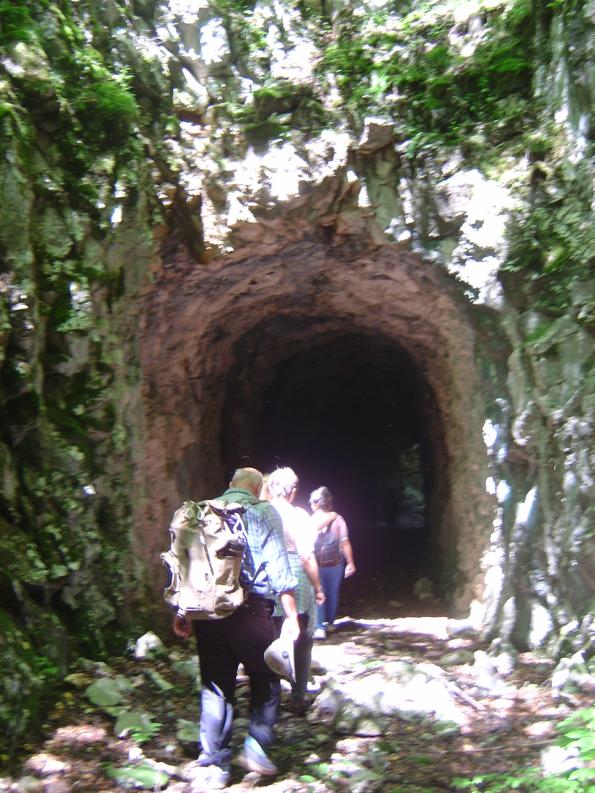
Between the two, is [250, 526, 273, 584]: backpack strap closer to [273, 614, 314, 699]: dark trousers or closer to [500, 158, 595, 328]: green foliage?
[273, 614, 314, 699]: dark trousers

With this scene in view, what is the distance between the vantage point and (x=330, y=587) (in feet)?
20.7

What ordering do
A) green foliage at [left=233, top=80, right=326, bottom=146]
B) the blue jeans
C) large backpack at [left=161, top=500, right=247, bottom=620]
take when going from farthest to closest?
the blue jeans < green foliage at [left=233, top=80, right=326, bottom=146] < large backpack at [left=161, top=500, right=247, bottom=620]

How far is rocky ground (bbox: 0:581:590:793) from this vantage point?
3389 mm

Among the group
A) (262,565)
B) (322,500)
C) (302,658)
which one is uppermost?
(322,500)

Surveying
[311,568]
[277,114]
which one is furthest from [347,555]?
[277,114]

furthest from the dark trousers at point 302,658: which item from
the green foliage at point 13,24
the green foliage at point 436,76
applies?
the green foliage at point 13,24

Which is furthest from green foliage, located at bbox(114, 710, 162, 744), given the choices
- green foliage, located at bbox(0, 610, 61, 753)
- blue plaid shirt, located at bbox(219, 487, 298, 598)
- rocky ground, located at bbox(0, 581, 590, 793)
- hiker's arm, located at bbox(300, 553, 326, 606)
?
hiker's arm, located at bbox(300, 553, 326, 606)

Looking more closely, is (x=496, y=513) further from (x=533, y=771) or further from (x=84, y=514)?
(x=84, y=514)

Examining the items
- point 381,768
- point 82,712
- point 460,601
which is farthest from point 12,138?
point 460,601

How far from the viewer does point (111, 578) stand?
5.07 m

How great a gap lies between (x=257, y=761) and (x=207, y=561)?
1.07 meters

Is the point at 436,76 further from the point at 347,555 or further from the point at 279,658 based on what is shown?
the point at 279,658

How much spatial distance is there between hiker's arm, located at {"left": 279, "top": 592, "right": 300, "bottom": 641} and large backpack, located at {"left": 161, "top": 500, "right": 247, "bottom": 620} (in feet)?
0.87

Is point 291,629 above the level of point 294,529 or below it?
below
